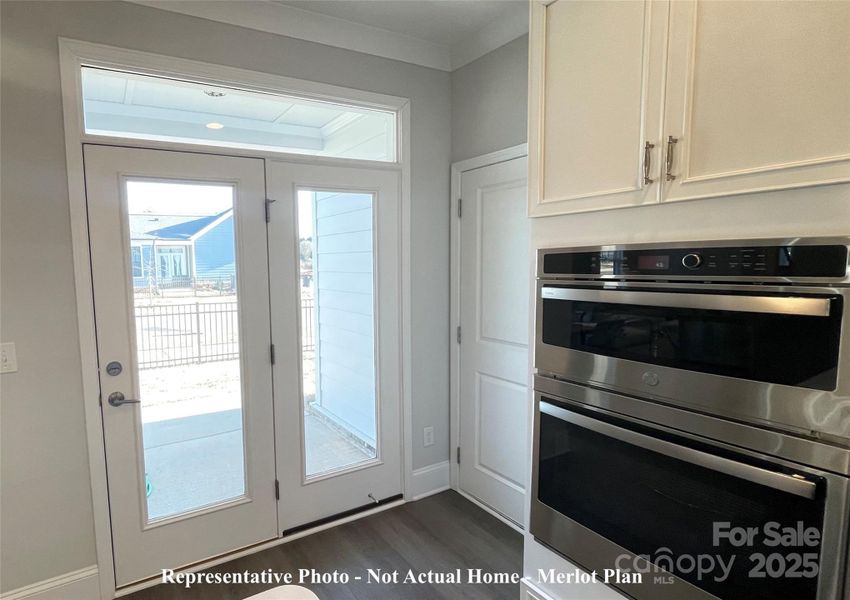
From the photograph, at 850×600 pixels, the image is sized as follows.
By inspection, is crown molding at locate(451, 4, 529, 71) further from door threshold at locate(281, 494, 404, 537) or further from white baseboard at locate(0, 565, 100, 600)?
white baseboard at locate(0, 565, 100, 600)

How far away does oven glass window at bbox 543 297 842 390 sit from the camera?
101cm

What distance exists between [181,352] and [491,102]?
2148mm

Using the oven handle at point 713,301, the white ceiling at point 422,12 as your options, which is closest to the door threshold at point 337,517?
the oven handle at point 713,301

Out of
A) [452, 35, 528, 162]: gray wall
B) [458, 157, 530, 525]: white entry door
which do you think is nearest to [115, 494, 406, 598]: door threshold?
[458, 157, 530, 525]: white entry door

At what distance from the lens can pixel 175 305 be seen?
90.2 inches

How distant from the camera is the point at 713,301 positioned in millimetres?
1168

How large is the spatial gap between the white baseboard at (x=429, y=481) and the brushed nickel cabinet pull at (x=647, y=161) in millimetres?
2346

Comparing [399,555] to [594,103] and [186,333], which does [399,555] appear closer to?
[186,333]

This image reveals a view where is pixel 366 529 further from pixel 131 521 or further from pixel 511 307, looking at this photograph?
pixel 511 307

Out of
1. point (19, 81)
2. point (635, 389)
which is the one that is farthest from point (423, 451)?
point (19, 81)

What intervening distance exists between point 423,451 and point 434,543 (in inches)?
24.6

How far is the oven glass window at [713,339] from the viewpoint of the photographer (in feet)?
3.33

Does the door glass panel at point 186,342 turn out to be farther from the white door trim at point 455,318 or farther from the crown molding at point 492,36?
the crown molding at point 492,36

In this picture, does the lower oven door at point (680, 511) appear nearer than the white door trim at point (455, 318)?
Yes
